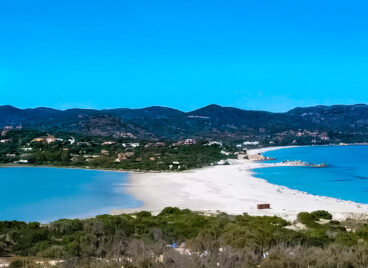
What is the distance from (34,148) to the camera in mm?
83375

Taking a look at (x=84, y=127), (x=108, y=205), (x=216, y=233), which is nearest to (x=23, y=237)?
(x=216, y=233)

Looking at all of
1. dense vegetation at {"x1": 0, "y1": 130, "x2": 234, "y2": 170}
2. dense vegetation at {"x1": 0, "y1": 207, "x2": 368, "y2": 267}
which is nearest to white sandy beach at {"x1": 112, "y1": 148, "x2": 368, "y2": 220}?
dense vegetation at {"x1": 0, "y1": 207, "x2": 368, "y2": 267}

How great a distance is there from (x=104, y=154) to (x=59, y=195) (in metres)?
41.3

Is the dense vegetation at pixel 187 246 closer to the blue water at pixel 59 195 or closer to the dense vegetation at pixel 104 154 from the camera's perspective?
the blue water at pixel 59 195

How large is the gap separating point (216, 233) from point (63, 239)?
487 cm

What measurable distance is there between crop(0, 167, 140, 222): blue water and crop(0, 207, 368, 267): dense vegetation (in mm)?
11804

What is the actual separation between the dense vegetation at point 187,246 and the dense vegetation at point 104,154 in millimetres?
45549

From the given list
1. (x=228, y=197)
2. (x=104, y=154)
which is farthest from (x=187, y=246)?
(x=104, y=154)

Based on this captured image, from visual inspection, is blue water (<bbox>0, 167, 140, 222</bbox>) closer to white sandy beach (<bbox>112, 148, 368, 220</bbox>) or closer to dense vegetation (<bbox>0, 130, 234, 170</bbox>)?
white sandy beach (<bbox>112, 148, 368, 220</bbox>)

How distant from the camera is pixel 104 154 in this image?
255ft

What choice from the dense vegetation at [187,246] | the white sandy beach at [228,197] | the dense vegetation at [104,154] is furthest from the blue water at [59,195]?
the dense vegetation at [187,246]

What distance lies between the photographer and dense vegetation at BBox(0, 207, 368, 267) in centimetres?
754

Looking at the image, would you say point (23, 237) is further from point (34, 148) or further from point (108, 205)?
point (34, 148)

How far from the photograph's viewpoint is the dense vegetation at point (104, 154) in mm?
65750
